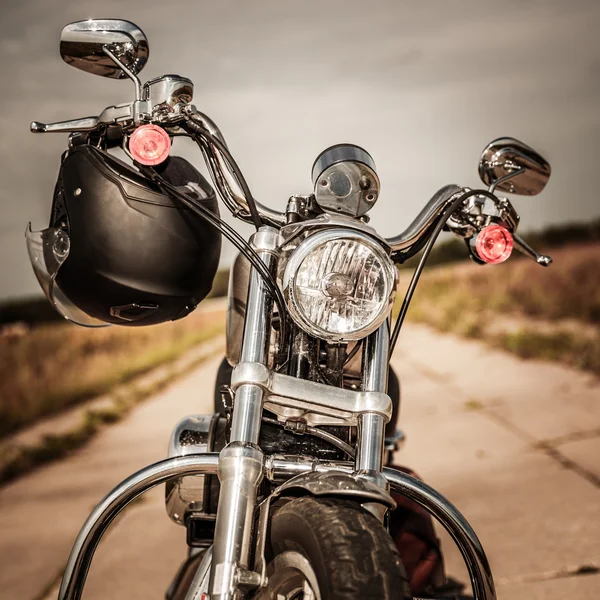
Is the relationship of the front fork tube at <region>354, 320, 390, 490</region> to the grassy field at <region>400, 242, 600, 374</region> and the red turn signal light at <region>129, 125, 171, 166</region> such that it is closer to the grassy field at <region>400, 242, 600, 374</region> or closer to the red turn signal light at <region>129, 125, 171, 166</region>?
the red turn signal light at <region>129, 125, 171, 166</region>

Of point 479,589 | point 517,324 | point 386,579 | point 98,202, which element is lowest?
point 386,579

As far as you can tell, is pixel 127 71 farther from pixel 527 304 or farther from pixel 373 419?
pixel 527 304

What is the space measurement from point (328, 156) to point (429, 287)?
9565mm

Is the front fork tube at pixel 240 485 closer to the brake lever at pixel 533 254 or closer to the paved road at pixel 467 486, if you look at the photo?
the brake lever at pixel 533 254

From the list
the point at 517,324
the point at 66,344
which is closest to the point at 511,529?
the point at 517,324

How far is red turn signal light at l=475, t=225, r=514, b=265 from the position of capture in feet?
5.97

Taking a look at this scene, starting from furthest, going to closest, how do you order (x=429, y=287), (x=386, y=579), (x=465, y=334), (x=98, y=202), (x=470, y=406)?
(x=429, y=287)
(x=465, y=334)
(x=470, y=406)
(x=98, y=202)
(x=386, y=579)

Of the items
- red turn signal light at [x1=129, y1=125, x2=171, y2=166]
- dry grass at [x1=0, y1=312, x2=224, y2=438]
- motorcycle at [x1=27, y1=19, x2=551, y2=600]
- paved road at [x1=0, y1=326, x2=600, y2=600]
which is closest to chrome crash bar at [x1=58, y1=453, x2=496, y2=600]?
motorcycle at [x1=27, y1=19, x2=551, y2=600]

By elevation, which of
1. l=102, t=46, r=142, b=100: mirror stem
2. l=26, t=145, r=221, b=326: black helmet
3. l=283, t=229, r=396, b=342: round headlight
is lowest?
l=283, t=229, r=396, b=342: round headlight

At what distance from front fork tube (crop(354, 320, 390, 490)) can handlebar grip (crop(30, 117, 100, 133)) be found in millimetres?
875

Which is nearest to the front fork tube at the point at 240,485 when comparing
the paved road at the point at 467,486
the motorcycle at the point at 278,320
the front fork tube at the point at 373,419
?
the motorcycle at the point at 278,320

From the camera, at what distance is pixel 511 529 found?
11.1 ft

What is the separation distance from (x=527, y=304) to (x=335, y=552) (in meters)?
8.16

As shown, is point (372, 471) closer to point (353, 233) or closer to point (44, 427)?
point (353, 233)
